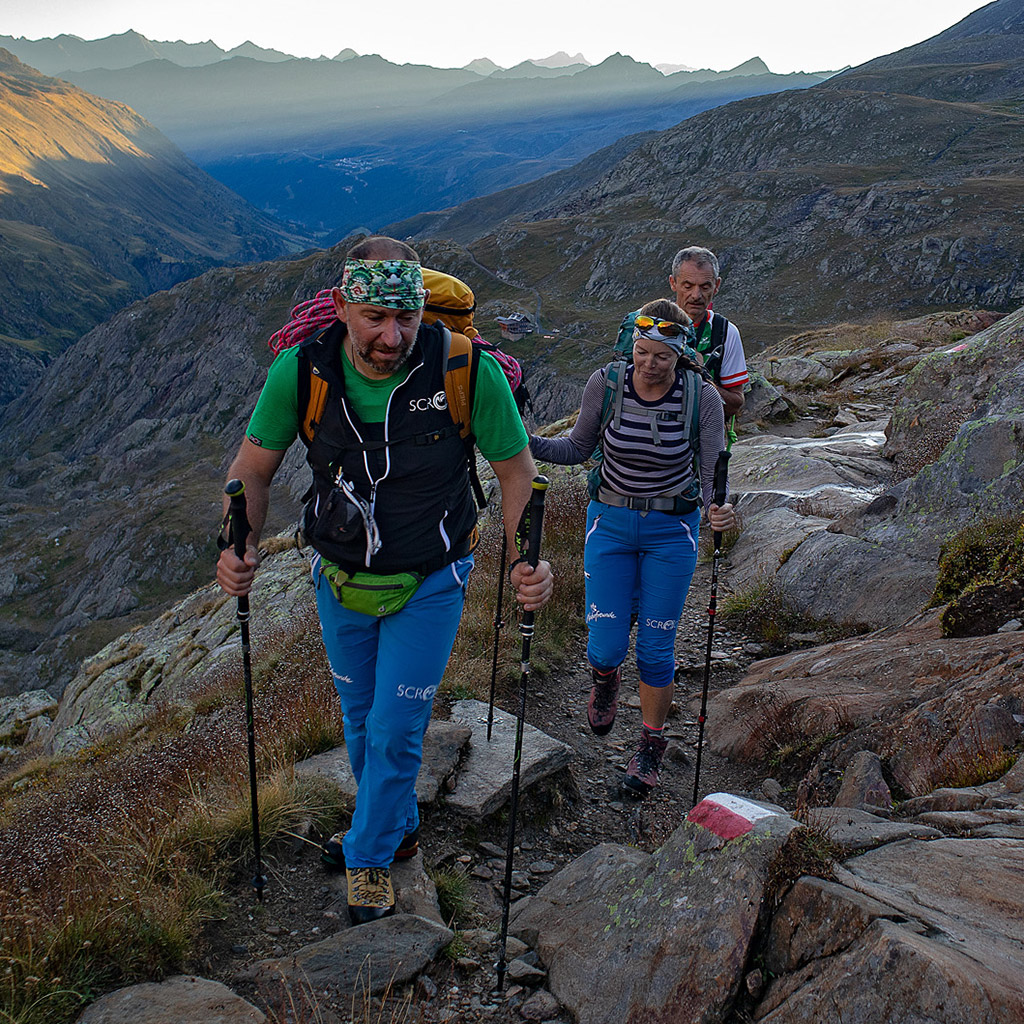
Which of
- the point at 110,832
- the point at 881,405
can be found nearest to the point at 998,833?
the point at 110,832

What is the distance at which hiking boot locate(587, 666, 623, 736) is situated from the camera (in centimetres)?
616

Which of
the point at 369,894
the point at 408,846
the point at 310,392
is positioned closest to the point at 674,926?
the point at 369,894

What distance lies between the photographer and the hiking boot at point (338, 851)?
436 centimetres

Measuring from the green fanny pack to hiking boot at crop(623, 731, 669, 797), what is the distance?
285cm

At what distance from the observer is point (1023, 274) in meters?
79.6

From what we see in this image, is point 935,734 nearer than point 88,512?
Yes

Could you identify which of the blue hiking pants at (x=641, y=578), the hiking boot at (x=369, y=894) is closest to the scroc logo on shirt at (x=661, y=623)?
the blue hiking pants at (x=641, y=578)

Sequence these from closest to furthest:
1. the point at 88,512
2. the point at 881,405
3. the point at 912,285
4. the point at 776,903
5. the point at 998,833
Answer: the point at 776,903 → the point at 998,833 → the point at 881,405 → the point at 912,285 → the point at 88,512

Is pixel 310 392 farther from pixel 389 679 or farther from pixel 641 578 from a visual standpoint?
pixel 641 578

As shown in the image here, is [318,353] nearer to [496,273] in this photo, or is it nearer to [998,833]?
[998,833]

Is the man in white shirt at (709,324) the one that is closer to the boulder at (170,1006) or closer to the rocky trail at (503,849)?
the rocky trail at (503,849)

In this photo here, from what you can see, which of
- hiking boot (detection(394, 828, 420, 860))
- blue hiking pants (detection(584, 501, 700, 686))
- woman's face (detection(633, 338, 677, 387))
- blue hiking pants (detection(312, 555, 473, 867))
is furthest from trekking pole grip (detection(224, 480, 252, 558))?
woman's face (detection(633, 338, 677, 387))

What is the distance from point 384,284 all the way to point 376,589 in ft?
4.88

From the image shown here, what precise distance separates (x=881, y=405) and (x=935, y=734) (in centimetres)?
1509
